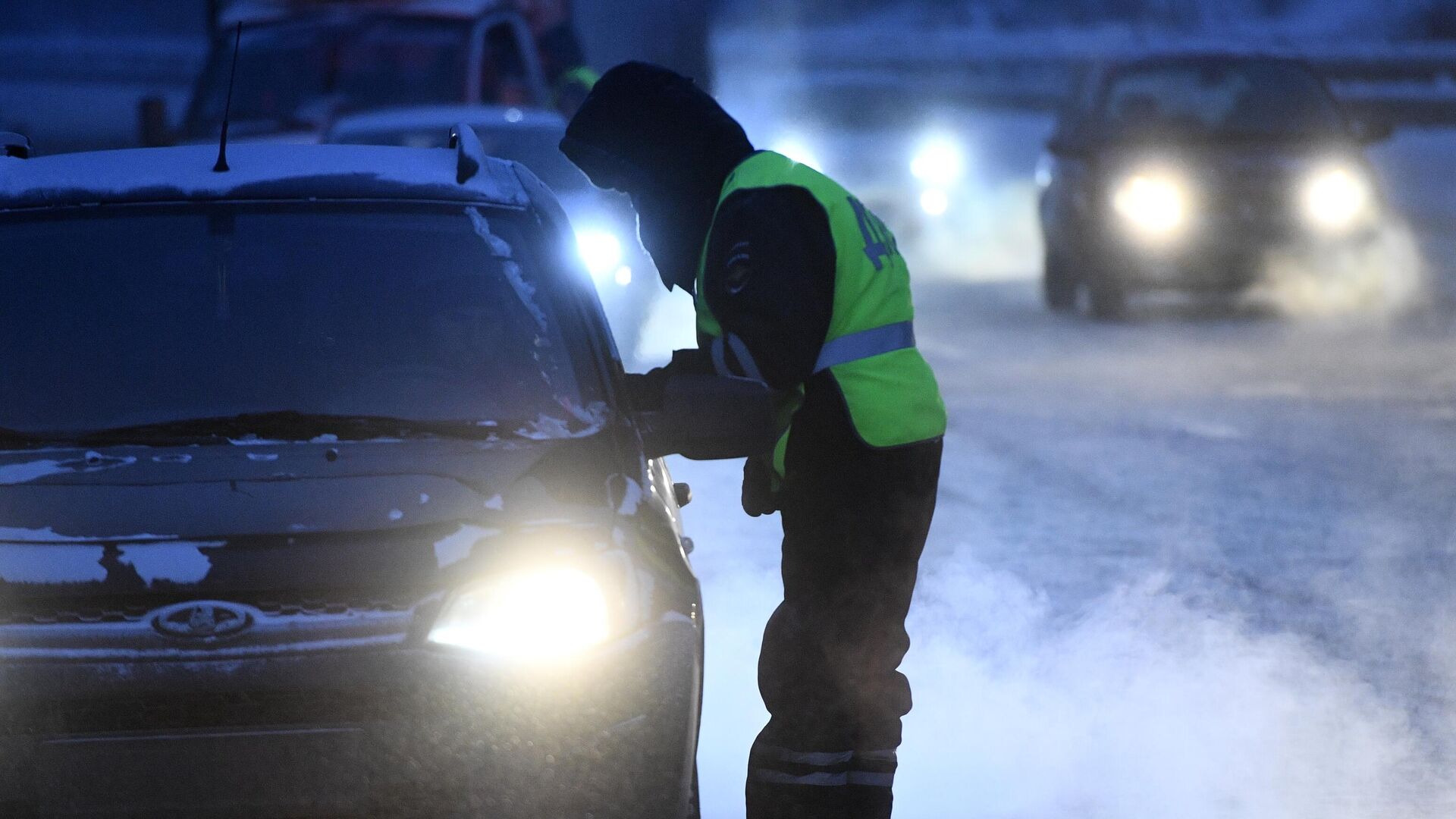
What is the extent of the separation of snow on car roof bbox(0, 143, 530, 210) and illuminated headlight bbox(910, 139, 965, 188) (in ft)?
59.7

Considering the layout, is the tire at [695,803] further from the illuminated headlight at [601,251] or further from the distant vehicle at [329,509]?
the illuminated headlight at [601,251]

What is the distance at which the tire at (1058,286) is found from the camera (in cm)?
1730

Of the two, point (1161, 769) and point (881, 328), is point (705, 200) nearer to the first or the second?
point (881, 328)

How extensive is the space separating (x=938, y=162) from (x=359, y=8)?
7030 mm

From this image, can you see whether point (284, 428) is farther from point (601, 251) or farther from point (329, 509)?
point (601, 251)

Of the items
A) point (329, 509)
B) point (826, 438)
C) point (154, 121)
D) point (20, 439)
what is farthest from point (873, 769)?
point (154, 121)

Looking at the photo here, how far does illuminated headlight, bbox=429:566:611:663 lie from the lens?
375 centimetres

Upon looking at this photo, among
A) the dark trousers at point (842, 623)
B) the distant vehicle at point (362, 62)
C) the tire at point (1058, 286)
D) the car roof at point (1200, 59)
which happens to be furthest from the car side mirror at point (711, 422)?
the tire at point (1058, 286)

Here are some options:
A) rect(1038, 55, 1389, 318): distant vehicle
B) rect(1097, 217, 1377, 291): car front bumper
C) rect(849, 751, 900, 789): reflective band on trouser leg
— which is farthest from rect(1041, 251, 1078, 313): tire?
rect(849, 751, 900, 789): reflective band on trouser leg

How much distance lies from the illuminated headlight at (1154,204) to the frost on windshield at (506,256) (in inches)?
446

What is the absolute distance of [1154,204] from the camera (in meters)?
15.7

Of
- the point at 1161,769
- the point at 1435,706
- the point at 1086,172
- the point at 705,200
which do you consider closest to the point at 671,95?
the point at 705,200

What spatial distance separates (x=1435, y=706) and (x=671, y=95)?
8.59 ft

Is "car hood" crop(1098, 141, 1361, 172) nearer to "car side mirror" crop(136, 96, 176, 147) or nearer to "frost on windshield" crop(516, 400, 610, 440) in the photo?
"car side mirror" crop(136, 96, 176, 147)
